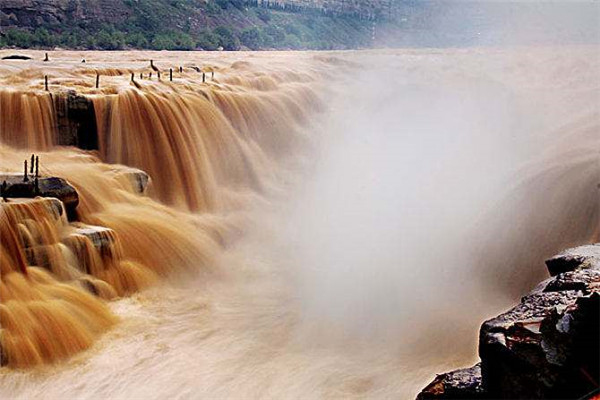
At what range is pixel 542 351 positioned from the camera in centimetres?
296

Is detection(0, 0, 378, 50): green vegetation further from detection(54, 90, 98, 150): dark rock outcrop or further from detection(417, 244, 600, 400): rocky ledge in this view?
detection(417, 244, 600, 400): rocky ledge

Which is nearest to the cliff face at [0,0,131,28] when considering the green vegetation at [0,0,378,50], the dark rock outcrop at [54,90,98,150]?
the green vegetation at [0,0,378,50]

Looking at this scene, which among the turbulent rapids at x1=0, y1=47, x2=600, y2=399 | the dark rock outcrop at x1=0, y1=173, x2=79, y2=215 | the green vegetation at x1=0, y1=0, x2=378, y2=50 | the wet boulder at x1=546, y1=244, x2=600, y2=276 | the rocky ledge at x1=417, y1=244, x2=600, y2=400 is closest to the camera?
the rocky ledge at x1=417, y1=244, x2=600, y2=400

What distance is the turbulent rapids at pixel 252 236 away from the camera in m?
5.56

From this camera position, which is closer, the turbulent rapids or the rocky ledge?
the rocky ledge

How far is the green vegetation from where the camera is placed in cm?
3497

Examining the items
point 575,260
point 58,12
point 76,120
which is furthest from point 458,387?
point 58,12

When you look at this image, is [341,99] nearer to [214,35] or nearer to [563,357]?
[563,357]

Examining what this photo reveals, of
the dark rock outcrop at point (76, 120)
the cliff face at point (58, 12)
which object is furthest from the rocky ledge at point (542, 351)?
the cliff face at point (58, 12)

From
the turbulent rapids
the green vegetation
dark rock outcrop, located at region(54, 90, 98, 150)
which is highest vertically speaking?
the green vegetation

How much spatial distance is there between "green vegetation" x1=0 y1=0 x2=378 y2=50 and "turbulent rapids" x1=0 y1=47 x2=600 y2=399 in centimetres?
2224

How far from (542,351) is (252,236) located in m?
6.59

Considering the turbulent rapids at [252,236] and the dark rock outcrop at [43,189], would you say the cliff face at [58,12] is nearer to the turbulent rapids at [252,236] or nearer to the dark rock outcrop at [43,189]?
the turbulent rapids at [252,236]

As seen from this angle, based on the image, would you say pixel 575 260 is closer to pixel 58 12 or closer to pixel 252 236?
pixel 252 236
